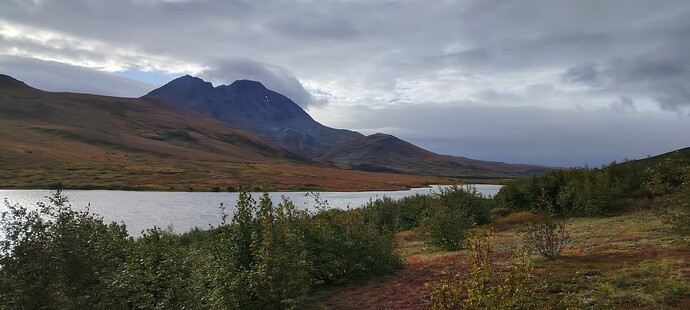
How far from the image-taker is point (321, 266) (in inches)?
616

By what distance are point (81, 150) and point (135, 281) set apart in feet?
592

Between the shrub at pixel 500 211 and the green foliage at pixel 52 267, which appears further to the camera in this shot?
the shrub at pixel 500 211

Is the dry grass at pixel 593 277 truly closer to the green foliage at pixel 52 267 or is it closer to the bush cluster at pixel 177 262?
the bush cluster at pixel 177 262

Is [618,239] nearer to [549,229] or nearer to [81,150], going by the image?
[549,229]

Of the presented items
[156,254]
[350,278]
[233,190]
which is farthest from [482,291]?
[233,190]

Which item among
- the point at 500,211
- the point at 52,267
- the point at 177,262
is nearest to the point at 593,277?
the point at 177,262

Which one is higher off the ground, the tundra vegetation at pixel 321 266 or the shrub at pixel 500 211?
the tundra vegetation at pixel 321 266

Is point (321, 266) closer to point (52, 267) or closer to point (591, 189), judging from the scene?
point (52, 267)

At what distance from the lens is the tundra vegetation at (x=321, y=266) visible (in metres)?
8.01

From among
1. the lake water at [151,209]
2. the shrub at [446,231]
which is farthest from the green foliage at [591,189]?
the lake water at [151,209]

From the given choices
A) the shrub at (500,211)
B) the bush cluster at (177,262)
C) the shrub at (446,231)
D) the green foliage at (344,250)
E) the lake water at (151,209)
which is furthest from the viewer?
the lake water at (151,209)

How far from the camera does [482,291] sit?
20.2 feet

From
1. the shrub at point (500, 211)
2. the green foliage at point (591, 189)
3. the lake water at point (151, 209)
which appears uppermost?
the green foliage at point (591, 189)

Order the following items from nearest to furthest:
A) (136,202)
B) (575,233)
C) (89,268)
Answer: (89,268) → (575,233) → (136,202)
